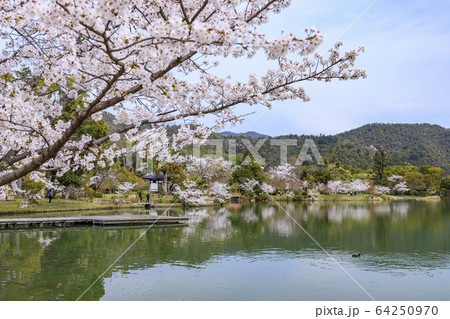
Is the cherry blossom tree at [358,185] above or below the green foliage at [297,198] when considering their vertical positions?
above

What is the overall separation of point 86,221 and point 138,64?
13.1 m

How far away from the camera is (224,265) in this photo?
27.4ft

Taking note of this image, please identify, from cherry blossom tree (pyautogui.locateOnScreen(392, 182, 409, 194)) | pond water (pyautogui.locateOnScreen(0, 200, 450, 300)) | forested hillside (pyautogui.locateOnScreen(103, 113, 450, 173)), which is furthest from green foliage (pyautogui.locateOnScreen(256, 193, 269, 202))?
cherry blossom tree (pyautogui.locateOnScreen(392, 182, 409, 194))

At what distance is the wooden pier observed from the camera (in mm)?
13867

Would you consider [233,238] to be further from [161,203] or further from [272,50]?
[161,203]

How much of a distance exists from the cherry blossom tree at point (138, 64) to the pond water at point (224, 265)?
240 cm

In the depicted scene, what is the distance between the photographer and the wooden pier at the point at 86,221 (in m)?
13.9

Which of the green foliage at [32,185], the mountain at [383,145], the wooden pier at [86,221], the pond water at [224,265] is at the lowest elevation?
the pond water at [224,265]

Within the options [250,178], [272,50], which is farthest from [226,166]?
[272,50]

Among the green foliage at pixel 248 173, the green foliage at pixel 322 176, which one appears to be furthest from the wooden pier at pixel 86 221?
the green foliage at pixel 322 176

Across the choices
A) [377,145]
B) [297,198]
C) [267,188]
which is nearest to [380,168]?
[297,198]

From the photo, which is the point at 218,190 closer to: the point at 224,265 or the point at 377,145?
the point at 224,265

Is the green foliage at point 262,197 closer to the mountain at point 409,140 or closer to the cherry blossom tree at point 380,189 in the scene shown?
the cherry blossom tree at point 380,189

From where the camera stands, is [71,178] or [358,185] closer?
[71,178]
